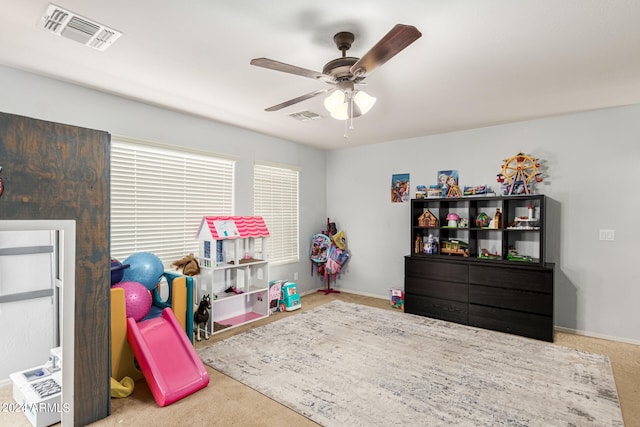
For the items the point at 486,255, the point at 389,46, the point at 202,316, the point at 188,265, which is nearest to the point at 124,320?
the point at 202,316

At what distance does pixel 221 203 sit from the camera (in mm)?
4469

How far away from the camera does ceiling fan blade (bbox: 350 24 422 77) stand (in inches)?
61.2

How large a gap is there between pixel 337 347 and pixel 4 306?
287 centimetres

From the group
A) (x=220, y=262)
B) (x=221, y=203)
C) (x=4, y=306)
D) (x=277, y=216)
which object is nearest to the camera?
(x=4, y=306)

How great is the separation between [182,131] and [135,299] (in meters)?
2.06

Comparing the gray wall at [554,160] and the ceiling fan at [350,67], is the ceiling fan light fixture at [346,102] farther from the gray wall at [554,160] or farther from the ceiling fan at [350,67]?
the gray wall at [554,160]

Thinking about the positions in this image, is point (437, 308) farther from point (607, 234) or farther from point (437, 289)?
point (607, 234)

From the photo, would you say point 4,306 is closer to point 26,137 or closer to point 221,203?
point 26,137

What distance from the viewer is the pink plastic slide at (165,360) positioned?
2.45m

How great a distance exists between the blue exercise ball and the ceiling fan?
2.15 m

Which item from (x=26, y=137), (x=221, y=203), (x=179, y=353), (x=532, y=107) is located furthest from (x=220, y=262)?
(x=532, y=107)

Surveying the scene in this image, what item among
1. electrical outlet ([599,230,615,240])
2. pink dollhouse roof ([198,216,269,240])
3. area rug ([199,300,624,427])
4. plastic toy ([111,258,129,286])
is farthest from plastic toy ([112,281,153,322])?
electrical outlet ([599,230,615,240])

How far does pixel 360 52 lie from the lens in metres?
2.42

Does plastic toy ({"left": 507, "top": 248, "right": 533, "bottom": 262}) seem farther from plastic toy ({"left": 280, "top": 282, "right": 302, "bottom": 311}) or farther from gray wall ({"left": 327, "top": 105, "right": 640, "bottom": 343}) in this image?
plastic toy ({"left": 280, "top": 282, "right": 302, "bottom": 311})
